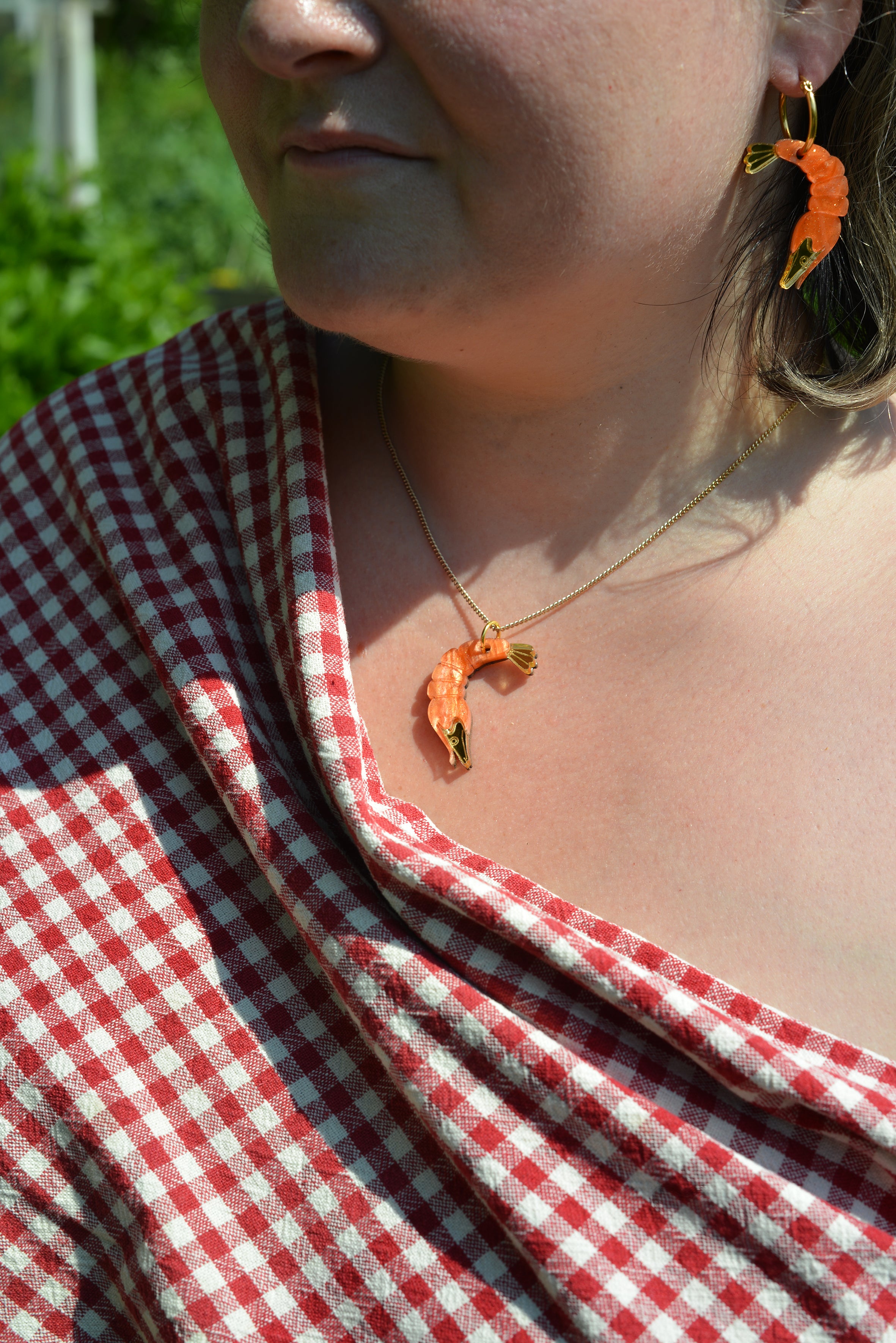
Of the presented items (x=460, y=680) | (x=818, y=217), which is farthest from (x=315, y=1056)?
(x=818, y=217)

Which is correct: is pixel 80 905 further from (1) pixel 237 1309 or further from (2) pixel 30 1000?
(1) pixel 237 1309

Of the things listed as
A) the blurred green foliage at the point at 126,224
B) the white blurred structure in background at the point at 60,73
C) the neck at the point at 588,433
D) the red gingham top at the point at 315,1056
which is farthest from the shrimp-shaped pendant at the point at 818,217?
the white blurred structure in background at the point at 60,73

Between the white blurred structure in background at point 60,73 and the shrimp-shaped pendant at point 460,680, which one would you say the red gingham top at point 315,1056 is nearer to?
the shrimp-shaped pendant at point 460,680

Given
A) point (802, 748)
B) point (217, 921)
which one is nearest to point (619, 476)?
point (802, 748)

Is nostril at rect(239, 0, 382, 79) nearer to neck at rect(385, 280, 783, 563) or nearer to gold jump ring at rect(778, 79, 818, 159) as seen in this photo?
neck at rect(385, 280, 783, 563)

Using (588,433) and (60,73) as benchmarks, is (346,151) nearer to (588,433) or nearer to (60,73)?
(588,433)

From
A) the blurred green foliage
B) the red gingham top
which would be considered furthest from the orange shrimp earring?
the blurred green foliage
